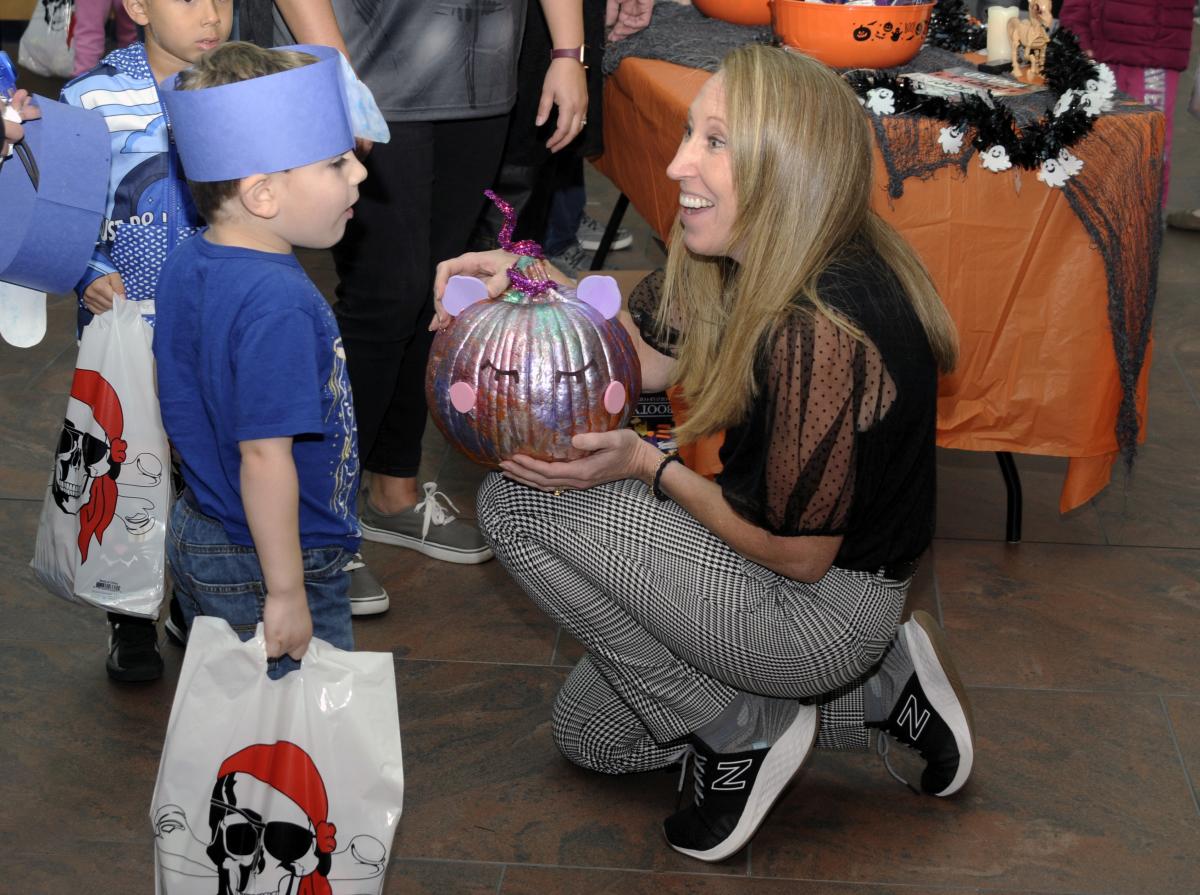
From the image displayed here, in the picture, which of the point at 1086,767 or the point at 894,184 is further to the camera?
the point at 894,184

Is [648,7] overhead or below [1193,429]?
overhead

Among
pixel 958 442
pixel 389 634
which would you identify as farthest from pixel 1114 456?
pixel 389 634

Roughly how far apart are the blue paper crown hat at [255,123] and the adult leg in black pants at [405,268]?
771 mm

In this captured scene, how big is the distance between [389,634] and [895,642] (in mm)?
932

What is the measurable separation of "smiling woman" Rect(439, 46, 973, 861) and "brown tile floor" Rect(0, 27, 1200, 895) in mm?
94

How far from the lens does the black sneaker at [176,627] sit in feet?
7.97

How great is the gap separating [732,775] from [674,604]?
0.29 metres

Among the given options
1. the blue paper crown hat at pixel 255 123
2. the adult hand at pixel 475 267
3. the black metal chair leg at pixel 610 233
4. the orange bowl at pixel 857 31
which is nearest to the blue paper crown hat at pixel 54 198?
the blue paper crown hat at pixel 255 123

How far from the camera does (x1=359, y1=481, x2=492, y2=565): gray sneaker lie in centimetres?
278

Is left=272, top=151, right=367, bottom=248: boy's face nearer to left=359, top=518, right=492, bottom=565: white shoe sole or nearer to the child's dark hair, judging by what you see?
the child's dark hair

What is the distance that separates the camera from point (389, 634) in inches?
100

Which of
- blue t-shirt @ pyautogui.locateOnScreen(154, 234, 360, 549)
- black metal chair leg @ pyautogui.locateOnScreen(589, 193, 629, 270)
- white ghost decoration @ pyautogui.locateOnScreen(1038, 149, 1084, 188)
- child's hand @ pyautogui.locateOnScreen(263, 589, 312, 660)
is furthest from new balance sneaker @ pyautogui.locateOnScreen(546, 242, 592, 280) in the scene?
child's hand @ pyautogui.locateOnScreen(263, 589, 312, 660)

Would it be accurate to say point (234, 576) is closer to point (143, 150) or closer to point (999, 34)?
point (143, 150)

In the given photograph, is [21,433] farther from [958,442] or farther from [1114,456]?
[1114,456]
